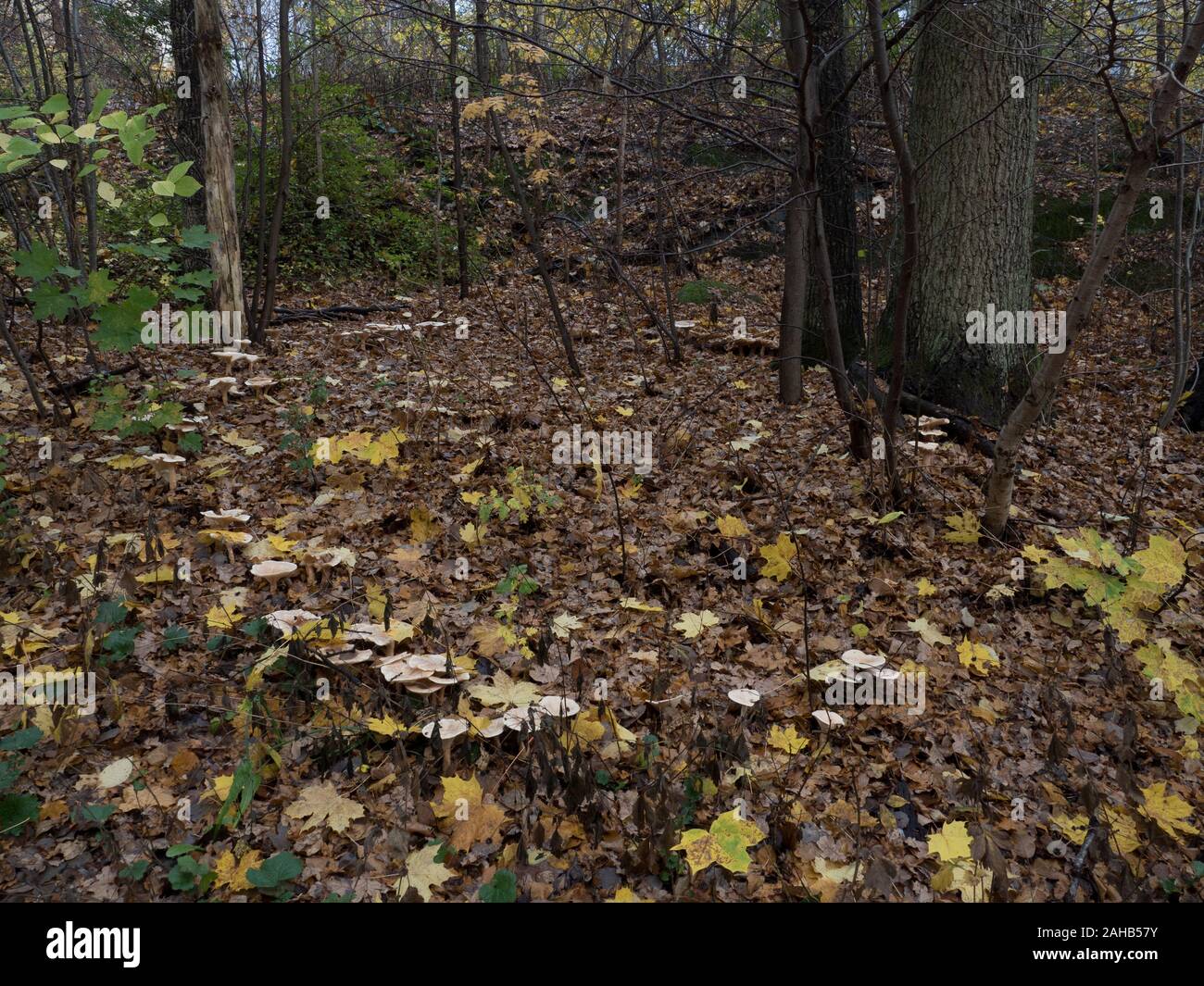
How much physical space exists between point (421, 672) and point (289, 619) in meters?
0.75

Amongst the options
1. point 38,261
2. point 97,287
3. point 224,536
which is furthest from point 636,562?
point 38,261

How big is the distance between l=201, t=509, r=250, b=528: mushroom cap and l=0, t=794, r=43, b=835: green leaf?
1.87m

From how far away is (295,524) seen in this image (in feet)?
16.0

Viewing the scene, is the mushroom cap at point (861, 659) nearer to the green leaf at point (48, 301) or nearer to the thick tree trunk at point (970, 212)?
the thick tree trunk at point (970, 212)

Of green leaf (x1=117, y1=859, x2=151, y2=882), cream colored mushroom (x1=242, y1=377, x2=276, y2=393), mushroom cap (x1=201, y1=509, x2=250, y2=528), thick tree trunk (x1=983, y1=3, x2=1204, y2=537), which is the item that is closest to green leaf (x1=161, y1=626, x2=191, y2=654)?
mushroom cap (x1=201, y1=509, x2=250, y2=528)

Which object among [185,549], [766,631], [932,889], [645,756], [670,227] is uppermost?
[670,227]

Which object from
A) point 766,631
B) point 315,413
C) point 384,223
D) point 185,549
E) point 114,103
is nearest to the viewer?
point 766,631

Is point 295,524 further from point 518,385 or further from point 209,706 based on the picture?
point 518,385

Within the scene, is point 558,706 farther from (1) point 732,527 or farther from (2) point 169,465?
(2) point 169,465

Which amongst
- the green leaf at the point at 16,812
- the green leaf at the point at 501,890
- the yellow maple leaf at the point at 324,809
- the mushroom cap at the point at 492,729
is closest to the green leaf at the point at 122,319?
the green leaf at the point at 16,812

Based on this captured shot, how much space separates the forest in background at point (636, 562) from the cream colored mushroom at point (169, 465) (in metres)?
0.04

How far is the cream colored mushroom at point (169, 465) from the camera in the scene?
16.3ft

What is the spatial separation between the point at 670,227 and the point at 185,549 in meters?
10.3
